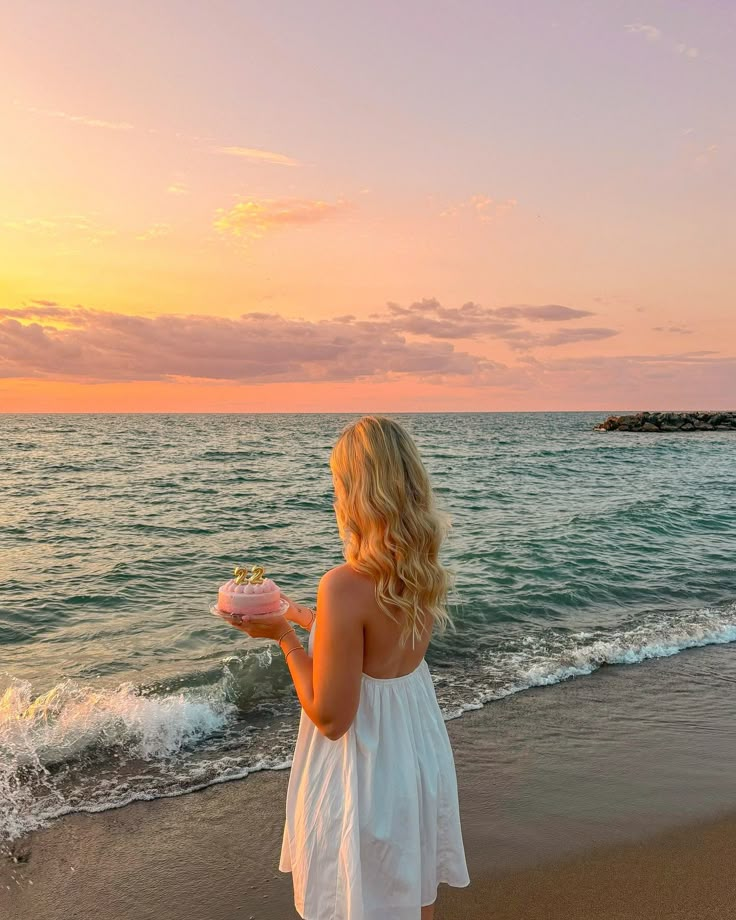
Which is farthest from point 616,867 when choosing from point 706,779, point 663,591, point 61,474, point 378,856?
point 61,474

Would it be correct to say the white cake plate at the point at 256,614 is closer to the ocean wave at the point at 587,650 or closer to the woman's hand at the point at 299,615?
the woman's hand at the point at 299,615

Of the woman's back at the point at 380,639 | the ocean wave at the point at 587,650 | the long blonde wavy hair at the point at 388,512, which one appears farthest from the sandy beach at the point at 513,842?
the long blonde wavy hair at the point at 388,512

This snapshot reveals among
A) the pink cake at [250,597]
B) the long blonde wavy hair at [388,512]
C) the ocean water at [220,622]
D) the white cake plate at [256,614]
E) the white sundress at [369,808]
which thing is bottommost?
the ocean water at [220,622]

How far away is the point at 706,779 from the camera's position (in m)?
4.96

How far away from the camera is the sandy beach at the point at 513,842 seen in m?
3.74

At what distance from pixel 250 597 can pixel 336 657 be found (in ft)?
1.47

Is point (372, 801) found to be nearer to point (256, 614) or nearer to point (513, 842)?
point (256, 614)

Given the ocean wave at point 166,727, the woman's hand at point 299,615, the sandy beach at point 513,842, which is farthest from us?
the ocean wave at point 166,727

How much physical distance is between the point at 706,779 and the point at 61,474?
28.1 m

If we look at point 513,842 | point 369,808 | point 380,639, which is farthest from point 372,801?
point 513,842

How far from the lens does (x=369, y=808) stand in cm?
238

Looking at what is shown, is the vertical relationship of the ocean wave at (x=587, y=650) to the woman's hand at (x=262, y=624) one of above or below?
below

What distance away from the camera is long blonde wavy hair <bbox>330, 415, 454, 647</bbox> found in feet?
7.22

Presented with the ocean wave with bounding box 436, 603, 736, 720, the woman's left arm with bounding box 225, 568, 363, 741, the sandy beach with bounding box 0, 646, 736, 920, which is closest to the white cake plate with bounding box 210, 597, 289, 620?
the woman's left arm with bounding box 225, 568, 363, 741
